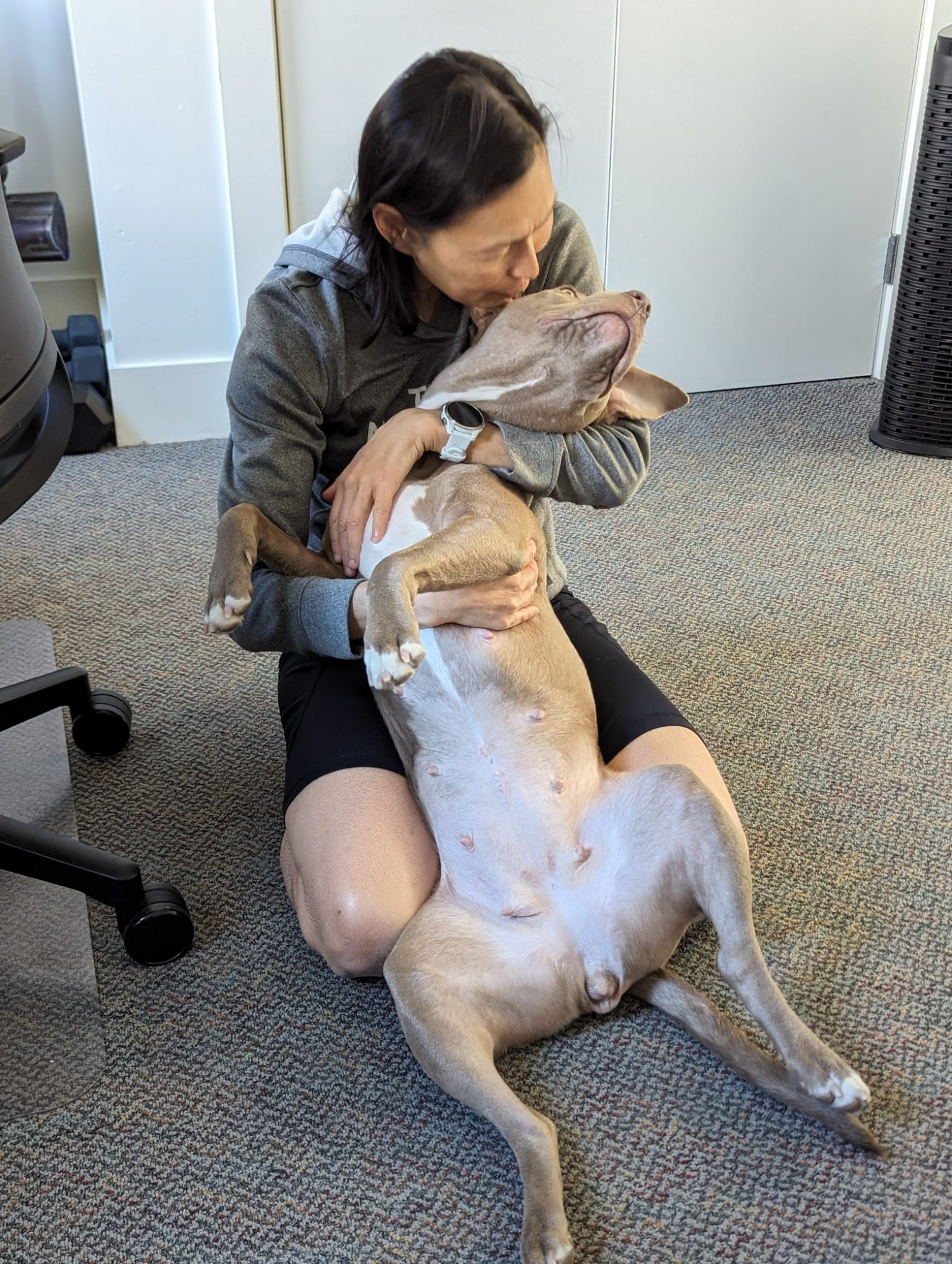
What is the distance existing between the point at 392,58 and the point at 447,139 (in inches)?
71.6

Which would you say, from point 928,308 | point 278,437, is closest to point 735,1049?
point 278,437

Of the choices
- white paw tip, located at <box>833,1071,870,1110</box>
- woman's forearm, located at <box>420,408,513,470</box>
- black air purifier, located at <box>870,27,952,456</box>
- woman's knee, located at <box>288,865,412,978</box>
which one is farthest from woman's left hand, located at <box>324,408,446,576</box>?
black air purifier, located at <box>870,27,952,456</box>

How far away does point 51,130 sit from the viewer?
3217 millimetres

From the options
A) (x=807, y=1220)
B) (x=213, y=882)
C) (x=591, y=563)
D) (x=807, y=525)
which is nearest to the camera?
(x=807, y=1220)

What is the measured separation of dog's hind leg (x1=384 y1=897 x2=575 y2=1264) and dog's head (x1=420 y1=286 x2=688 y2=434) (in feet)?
2.12

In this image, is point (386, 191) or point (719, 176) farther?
point (719, 176)

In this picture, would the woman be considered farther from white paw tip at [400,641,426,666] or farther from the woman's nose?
white paw tip at [400,641,426,666]

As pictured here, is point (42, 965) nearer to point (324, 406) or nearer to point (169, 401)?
point (324, 406)

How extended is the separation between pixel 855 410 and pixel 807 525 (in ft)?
2.79

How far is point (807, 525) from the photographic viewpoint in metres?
2.82

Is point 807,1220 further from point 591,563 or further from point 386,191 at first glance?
point 591,563

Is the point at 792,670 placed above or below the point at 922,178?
below

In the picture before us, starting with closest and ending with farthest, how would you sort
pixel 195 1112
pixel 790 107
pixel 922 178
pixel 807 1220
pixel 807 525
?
pixel 807 1220
pixel 195 1112
pixel 807 525
pixel 922 178
pixel 790 107

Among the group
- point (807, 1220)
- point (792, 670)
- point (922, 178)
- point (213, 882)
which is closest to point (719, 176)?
point (922, 178)
